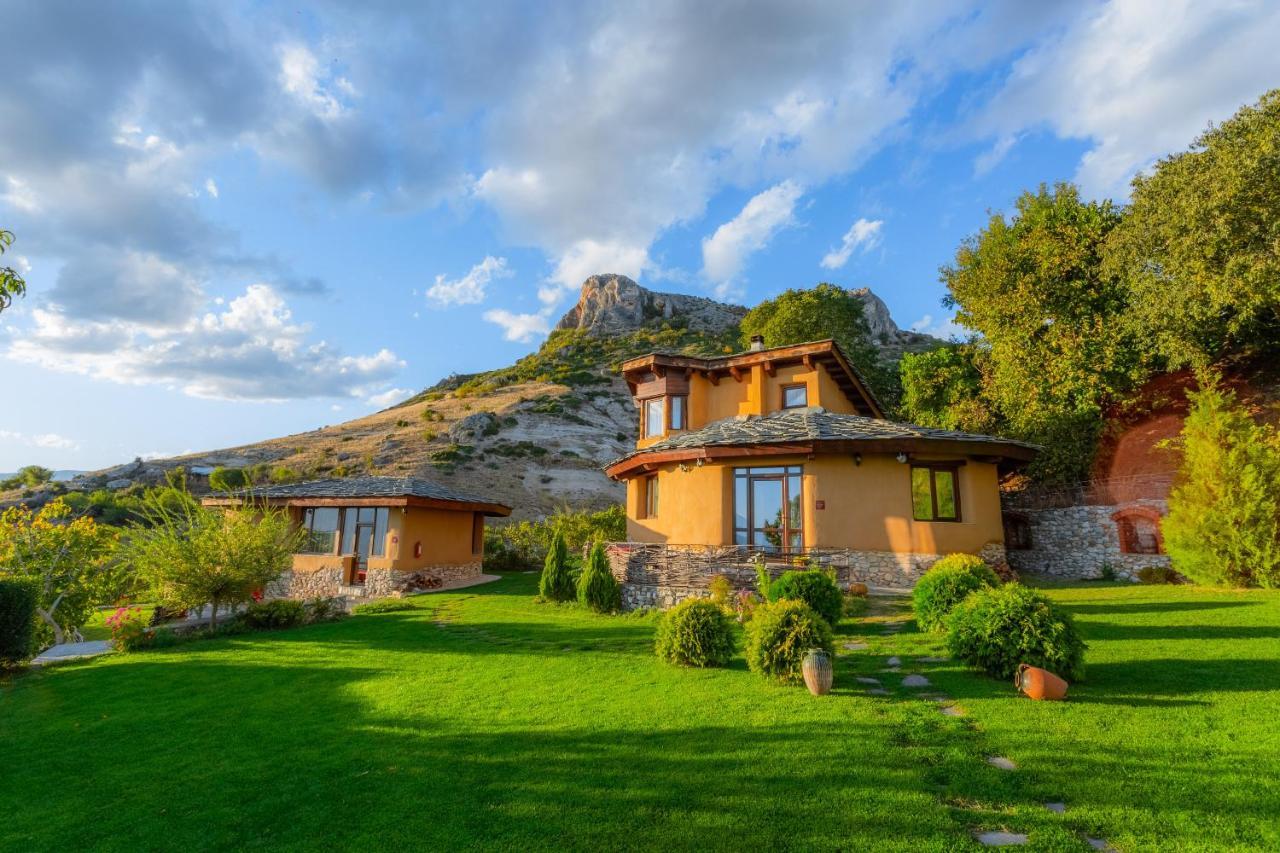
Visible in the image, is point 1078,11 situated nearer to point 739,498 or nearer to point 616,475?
point 739,498

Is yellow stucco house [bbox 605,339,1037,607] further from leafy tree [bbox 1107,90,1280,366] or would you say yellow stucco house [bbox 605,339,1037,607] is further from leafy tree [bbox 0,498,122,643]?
leafy tree [bbox 0,498,122,643]

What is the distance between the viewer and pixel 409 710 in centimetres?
722

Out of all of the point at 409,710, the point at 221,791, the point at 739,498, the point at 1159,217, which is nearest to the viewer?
the point at 221,791

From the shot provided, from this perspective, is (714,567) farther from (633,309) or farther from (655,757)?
(633,309)

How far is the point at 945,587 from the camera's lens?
31.6 ft

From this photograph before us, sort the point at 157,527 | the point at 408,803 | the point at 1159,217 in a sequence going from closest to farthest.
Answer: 1. the point at 408,803
2. the point at 157,527
3. the point at 1159,217

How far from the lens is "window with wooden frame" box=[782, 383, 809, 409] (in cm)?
2020

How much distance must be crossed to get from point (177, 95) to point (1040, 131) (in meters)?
21.1

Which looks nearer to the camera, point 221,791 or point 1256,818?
point 1256,818

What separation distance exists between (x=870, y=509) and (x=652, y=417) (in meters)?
9.47

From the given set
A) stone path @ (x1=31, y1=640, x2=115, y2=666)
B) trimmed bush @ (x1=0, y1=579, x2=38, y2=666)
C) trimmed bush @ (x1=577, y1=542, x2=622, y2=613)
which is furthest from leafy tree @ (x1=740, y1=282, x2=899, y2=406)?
trimmed bush @ (x1=0, y1=579, x2=38, y2=666)

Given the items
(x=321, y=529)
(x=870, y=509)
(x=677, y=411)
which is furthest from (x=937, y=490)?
(x=321, y=529)

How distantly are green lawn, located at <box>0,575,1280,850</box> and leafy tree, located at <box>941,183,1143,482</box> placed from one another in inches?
521

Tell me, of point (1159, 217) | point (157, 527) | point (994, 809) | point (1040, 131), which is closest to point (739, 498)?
point (994, 809)
